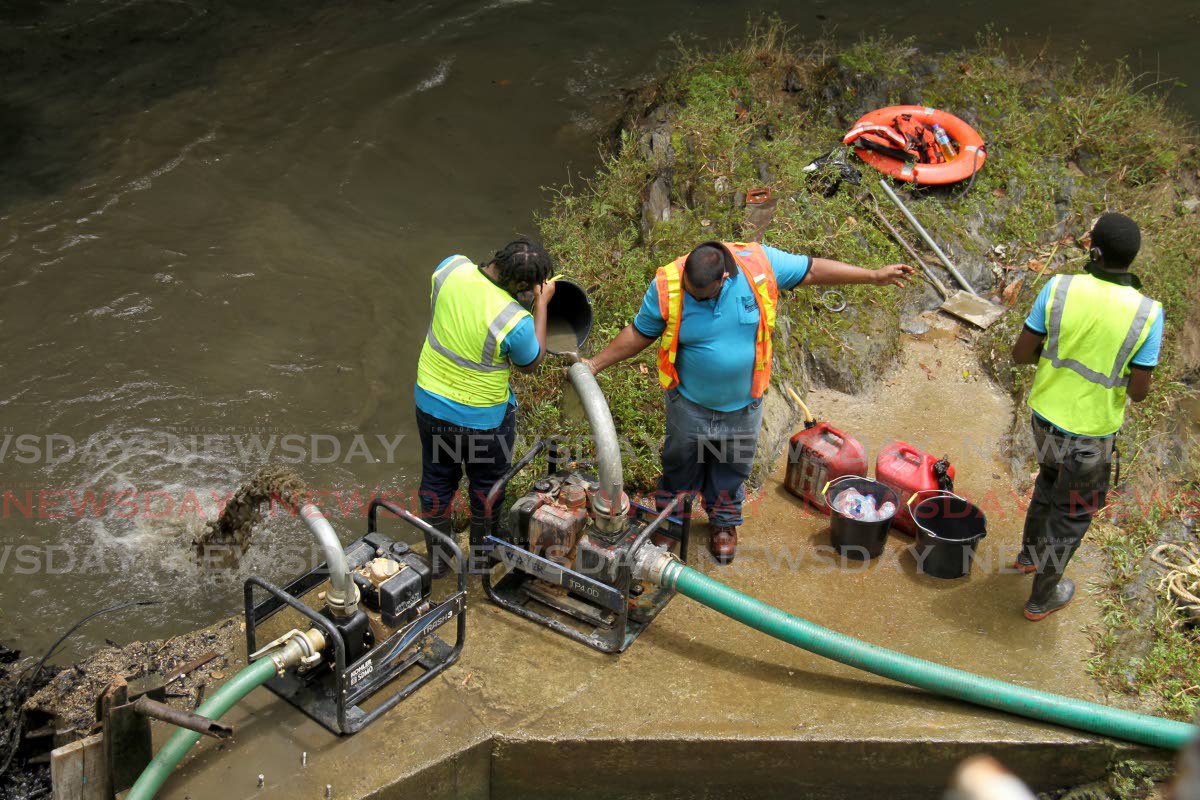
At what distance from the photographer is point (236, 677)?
4.14m

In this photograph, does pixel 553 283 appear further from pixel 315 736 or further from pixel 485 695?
pixel 315 736

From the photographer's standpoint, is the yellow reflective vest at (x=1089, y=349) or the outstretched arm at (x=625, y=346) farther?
the outstretched arm at (x=625, y=346)

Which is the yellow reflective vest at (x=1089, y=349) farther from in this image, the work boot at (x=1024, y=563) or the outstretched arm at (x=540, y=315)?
the outstretched arm at (x=540, y=315)

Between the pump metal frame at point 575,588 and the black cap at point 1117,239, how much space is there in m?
2.20

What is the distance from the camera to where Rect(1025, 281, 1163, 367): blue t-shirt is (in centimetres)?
466

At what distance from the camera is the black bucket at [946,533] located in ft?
18.0

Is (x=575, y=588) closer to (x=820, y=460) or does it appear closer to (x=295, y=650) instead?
(x=295, y=650)

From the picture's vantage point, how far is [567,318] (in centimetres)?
548

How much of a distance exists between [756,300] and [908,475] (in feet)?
5.44

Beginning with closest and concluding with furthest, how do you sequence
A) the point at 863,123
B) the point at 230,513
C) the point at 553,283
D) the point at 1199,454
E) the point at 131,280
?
the point at 553,283 < the point at 230,513 < the point at 1199,454 < the point at 131,280 < the point at 863,123

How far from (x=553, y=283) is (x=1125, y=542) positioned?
354 centimetres

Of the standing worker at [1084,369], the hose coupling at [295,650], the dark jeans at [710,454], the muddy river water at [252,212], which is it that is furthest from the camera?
the muddy river water at [252,212]

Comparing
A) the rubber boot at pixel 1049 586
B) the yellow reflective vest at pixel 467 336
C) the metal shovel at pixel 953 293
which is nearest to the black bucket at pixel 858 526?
the rubber boot at pixel 1049 586

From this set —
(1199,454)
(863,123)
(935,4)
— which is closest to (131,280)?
(863,123)
